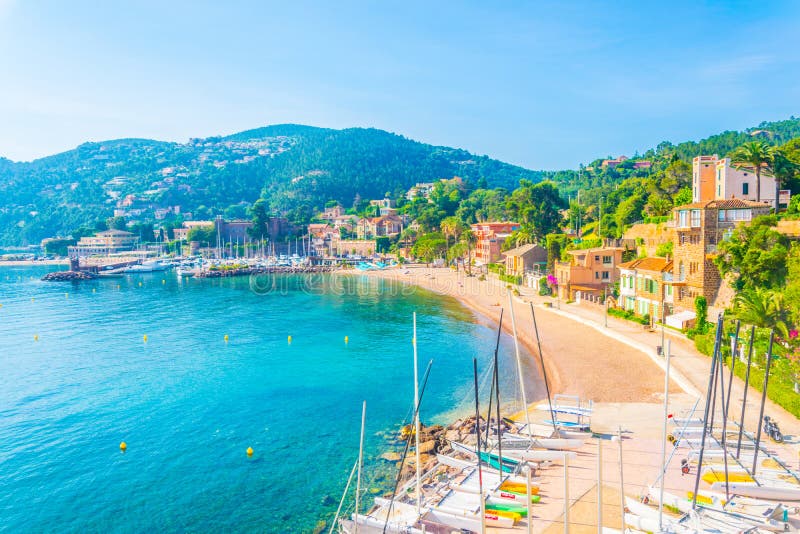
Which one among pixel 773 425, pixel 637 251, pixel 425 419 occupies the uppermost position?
pixel 637 251

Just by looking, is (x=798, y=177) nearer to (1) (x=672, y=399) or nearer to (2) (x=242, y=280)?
(1) (x=672, y=399)

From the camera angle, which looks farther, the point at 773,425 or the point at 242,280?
the point at 242,280

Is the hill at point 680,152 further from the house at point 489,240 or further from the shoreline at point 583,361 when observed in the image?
the shoreline at point 583,361

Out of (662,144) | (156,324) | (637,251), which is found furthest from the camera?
(662,144)

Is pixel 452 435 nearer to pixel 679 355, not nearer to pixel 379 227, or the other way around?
pixel 679 355

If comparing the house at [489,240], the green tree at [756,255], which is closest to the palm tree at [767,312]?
the green tree at [756,255]

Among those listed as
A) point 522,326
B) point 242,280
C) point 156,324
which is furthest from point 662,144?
point 156,324

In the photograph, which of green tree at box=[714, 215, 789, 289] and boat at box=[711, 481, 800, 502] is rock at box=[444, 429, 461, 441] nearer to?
boat at box=[711, 481, 800, 502]

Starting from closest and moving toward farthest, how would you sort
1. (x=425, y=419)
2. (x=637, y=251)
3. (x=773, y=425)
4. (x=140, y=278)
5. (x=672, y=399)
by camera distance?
(x=773, y=425)
(x=672, y=399)
(x=425, y=419)
(x=637, y=251)
(x=140, y=278)
